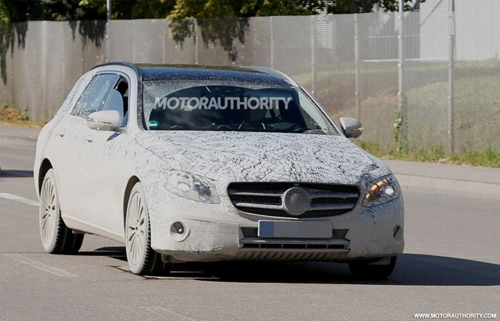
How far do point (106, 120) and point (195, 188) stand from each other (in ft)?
4.79

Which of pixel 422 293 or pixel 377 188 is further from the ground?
pixel 377 188

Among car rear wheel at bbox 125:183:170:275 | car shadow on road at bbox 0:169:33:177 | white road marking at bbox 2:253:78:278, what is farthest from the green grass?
car rear wheel at bbox 125:183:170:275

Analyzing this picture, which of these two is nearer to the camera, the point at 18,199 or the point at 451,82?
the point at 18,199

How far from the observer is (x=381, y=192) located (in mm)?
9703

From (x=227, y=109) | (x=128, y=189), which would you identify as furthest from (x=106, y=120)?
(x=227, y=109)

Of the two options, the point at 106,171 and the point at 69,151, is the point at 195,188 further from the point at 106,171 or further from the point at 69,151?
the point at 69,151

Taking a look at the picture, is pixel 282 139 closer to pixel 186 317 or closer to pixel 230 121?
pixel 230 121

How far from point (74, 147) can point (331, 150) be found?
95.4 inches

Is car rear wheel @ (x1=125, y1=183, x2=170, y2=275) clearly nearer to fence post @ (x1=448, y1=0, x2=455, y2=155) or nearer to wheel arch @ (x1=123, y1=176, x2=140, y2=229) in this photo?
wheel arch @ (x1=123, y1=176, x2=140, y2=229)

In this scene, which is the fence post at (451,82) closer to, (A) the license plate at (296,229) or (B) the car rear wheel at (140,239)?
(B) the car rear wheel at (140,239)

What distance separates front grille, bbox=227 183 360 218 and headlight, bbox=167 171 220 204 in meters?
0.12

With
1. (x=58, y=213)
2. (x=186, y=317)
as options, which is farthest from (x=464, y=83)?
(x=186, y=317)

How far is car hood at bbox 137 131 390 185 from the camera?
31.1 feet

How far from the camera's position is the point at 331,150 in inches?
396
